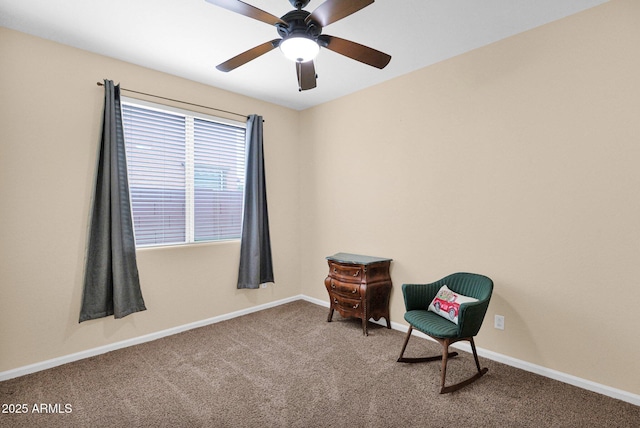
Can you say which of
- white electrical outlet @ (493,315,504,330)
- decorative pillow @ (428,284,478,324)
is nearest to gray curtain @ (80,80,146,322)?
decorative pillow @ (428,284,478,324)

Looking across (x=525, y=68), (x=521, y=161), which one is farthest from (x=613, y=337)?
Answer: (x=525, y=68)

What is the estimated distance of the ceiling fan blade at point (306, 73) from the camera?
85.8 inches

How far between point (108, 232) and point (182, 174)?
3.12 ft

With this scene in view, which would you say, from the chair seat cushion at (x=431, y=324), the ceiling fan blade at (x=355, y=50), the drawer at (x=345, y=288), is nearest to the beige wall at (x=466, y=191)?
the drawer at (x=345, y=288)

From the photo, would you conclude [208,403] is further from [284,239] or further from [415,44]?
[415,44]

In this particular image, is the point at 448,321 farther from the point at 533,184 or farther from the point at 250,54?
the point at 250,54

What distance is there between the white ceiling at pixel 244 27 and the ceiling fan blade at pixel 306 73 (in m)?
0.44

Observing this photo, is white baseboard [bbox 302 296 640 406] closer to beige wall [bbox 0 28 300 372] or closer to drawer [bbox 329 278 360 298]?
drawer [bbox 329 278 360 298]

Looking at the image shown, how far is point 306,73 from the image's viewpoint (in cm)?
227

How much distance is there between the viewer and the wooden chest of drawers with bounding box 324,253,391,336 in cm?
326

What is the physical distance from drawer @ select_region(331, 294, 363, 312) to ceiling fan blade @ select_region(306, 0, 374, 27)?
2.55 metres

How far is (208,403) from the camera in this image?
7.02 feet

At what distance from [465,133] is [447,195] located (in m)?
0.59

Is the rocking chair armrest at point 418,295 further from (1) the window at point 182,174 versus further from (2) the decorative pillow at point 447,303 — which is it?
(1) the window at point 182,174
